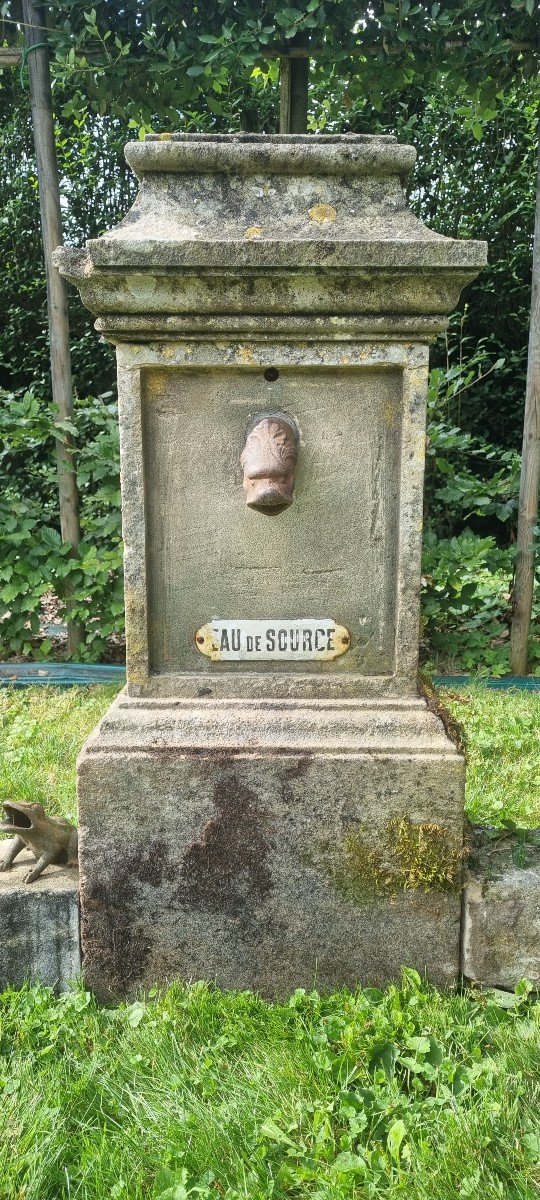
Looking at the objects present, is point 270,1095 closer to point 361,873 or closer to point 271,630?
point 361,873

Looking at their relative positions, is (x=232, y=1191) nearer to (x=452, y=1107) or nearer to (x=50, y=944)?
(x=452, y=1107)

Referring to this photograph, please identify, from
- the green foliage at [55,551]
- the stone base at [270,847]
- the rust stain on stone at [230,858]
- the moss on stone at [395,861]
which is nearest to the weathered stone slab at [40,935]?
the stone base at [270,847]

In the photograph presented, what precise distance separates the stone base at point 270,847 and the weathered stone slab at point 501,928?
39 mm

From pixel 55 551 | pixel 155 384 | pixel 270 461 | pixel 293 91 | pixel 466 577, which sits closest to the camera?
pixel 270 461

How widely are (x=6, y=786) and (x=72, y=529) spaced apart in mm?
1759

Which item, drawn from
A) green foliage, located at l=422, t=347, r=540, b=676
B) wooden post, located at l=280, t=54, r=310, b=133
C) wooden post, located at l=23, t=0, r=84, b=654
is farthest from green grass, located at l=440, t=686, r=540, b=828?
wooden post, located at l=280, t=54, r=310, b=133

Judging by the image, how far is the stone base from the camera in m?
1.94

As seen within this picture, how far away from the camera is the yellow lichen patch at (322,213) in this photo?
186 centimetres

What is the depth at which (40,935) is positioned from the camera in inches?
79.0

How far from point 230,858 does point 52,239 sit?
130 inches

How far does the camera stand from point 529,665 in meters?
4.53

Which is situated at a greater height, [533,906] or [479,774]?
[533,906]

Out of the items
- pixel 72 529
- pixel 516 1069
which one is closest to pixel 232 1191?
pixel 516 1069

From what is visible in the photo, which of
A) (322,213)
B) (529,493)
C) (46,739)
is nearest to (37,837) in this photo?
(46,739)
